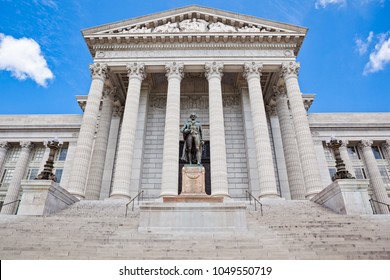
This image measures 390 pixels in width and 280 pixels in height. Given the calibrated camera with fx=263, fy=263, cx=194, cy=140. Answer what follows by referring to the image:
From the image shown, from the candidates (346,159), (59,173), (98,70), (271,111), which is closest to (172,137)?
(98,70)

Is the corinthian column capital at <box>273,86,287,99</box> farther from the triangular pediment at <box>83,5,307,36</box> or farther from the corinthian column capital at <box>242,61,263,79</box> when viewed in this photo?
the triangular pediment at <box>83,5,307,36</box>

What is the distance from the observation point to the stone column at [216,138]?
19.0 m

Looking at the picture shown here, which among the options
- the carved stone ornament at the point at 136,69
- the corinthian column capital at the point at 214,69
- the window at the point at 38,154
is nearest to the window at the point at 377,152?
the corinthian column capital at the point at 214,69

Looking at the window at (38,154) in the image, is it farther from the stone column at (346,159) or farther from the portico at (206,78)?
the stone column at (346,159)

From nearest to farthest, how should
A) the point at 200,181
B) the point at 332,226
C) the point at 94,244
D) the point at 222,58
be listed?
1. the point at 94,244
2. the point at 332,226
3. the point at 200,181
4. the point at 222,58

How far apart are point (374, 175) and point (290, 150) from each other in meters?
13.1

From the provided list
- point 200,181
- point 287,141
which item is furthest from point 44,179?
point 287,141

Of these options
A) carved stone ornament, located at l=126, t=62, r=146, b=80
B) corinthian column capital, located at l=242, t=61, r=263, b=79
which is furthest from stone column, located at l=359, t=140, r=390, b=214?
carved stone ornament, located at l=126, t=62, r=146, b=80

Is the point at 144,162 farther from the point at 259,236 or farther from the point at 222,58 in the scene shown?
the point at 259,236

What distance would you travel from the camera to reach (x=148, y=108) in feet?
89.0

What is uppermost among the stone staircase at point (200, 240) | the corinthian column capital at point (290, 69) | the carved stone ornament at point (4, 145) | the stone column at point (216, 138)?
the corinthian column capital at point (290, 69)

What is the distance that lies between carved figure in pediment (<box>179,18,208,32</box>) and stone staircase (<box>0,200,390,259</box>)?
62.0 ft

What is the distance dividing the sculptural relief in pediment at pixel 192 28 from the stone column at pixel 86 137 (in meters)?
5.06

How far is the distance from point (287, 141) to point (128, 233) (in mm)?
18340
